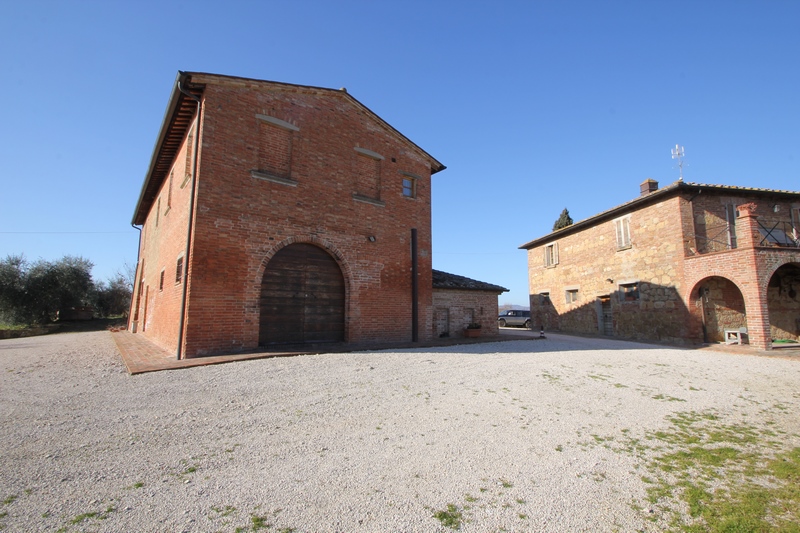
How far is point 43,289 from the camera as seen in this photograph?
968 inches

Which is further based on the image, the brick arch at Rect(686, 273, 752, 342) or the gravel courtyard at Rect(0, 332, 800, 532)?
the brick arch at Rect(686, 273, 752, 342)

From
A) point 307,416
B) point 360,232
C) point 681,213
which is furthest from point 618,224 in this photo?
point 307,416

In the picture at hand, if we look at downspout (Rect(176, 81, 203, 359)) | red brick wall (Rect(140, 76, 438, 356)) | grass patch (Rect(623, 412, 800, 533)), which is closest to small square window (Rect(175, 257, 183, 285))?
red brick wall (Rect(140, 76, 438, 356))

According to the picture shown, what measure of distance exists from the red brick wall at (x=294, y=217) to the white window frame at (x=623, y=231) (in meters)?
10.7

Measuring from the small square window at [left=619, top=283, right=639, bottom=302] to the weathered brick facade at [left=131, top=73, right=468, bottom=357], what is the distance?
10.8m

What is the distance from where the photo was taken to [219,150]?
8938 mm

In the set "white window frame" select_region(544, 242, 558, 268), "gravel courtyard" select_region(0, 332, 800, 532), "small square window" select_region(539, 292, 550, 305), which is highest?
"white window frame" select_region(544, 242, 558, 268)

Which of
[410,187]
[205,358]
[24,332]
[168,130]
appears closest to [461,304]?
[410,187]

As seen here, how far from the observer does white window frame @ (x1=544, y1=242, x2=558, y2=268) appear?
917 inches

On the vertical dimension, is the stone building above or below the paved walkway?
above

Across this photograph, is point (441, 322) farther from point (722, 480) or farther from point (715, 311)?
point (722, 480)

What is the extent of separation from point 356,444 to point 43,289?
3078cm

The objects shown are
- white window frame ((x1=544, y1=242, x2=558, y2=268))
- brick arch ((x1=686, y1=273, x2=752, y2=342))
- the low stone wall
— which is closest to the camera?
brick arch ((x1=686, y1=273, x2=752, y2=342))

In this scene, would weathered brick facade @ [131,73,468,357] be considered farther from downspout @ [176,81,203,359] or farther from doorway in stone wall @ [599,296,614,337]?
doorway in stone wall @ [599,296,614,337]
